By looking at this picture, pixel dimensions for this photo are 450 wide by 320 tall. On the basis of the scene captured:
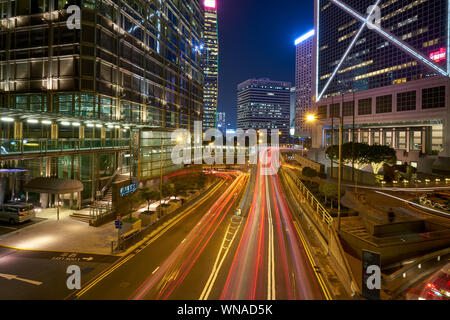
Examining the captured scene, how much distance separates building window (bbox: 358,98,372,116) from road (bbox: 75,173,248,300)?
68.1 meters

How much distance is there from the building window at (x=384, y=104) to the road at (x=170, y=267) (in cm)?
6565

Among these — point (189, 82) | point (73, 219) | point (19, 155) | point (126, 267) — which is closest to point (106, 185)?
point (73, 219)

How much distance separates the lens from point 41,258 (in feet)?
47.0

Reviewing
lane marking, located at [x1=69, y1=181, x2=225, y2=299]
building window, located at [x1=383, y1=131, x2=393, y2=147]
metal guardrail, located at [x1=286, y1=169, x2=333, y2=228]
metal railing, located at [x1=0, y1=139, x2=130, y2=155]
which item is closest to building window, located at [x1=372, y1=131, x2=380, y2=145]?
building window, located at [x1=383, y1=131, x2=393, y2=147]

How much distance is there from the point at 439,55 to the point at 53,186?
76968 mm

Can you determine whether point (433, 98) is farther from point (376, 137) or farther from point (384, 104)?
point (376, 137)

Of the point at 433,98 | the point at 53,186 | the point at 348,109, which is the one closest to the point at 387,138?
the point at 348,109

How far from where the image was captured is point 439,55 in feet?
184

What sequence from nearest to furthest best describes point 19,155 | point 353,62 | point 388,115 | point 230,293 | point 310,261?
1. point 230,293
2. point 310,261
3. point 19,155
4. point 388,115
5. point 353,62

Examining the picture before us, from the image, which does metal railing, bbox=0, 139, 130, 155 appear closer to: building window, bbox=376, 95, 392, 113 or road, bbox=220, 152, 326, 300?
road, bbox=220, 152, 326, 300

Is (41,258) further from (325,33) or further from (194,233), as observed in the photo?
(325,33)

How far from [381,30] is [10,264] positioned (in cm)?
9021

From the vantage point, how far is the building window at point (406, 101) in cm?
6078

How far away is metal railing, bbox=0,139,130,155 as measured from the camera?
17.7 meters
